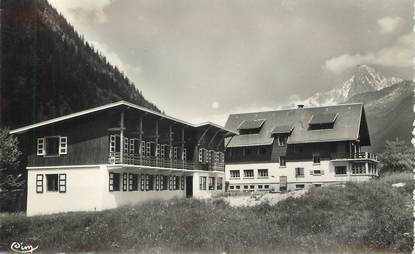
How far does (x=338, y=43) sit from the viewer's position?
106ft

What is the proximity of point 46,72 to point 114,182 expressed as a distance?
104ft

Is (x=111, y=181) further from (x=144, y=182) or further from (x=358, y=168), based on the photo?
(x=358, y=168)

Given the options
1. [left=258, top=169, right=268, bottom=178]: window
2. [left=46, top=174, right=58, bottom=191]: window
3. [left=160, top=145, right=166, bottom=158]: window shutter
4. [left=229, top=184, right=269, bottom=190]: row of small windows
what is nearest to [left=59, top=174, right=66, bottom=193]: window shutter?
[left=46, top=174, right=58, bottom=191]: window

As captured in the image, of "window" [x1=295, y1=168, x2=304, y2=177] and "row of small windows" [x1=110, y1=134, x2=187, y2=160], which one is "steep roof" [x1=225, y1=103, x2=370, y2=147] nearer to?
"window" [x1=295, y1=168, x2=304, y2=177]

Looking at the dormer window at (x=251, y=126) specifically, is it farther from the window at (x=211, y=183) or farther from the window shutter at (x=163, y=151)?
the window shutter at (x=163, y=151)

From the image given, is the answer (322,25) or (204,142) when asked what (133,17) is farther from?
(204,142)

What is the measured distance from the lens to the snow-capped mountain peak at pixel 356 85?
38.6 meters

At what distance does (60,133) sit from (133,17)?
41.1 ft

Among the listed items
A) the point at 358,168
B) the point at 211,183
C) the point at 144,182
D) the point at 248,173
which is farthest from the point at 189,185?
the point at 358,168

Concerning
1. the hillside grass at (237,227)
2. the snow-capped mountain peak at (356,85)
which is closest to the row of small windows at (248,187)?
the snow-capped mountain peak at (356,85)

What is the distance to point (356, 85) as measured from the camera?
52938 millimetres

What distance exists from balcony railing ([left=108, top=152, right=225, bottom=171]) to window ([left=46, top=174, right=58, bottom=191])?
4818 mm

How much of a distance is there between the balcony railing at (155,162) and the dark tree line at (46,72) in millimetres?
10024

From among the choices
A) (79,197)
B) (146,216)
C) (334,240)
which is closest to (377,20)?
(334,240)
